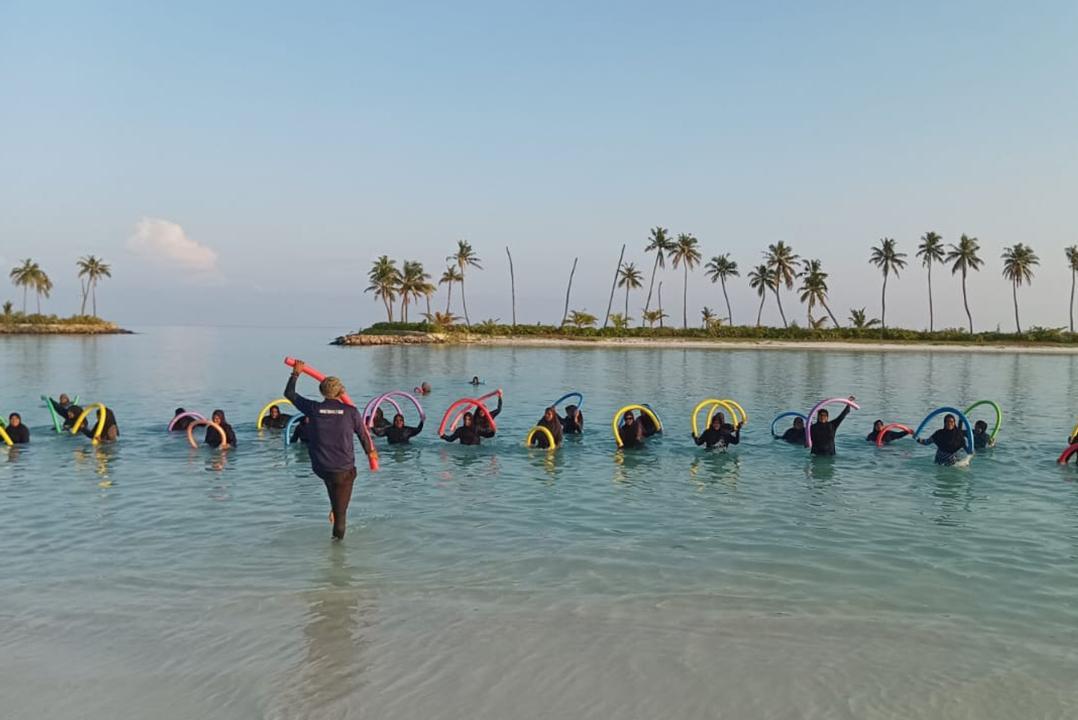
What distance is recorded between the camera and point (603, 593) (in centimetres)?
846

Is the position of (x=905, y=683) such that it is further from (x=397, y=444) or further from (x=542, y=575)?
(x=397, y=444)

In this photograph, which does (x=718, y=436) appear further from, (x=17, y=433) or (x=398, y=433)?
(x=17, y=433)

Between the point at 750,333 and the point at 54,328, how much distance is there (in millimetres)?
97976

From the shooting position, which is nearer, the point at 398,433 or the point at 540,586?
the point at 540,586

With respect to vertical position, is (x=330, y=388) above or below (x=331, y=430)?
above

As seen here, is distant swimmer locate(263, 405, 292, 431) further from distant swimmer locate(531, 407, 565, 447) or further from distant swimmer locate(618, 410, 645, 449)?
distant swimmer locate(618, 410, 645, 449)

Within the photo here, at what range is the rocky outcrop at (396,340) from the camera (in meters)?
97.4

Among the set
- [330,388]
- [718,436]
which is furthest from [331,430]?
[718,436]

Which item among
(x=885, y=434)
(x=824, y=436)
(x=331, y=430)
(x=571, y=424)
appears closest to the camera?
(x=331, y=430)

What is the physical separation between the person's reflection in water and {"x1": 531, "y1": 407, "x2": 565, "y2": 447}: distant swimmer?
10301mm

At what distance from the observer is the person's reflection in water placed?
19.3 feet

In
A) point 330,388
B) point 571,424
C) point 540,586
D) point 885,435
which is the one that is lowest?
point 540,586

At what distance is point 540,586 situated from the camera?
8.69 meters

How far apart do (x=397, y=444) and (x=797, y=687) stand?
1468 centimetres
